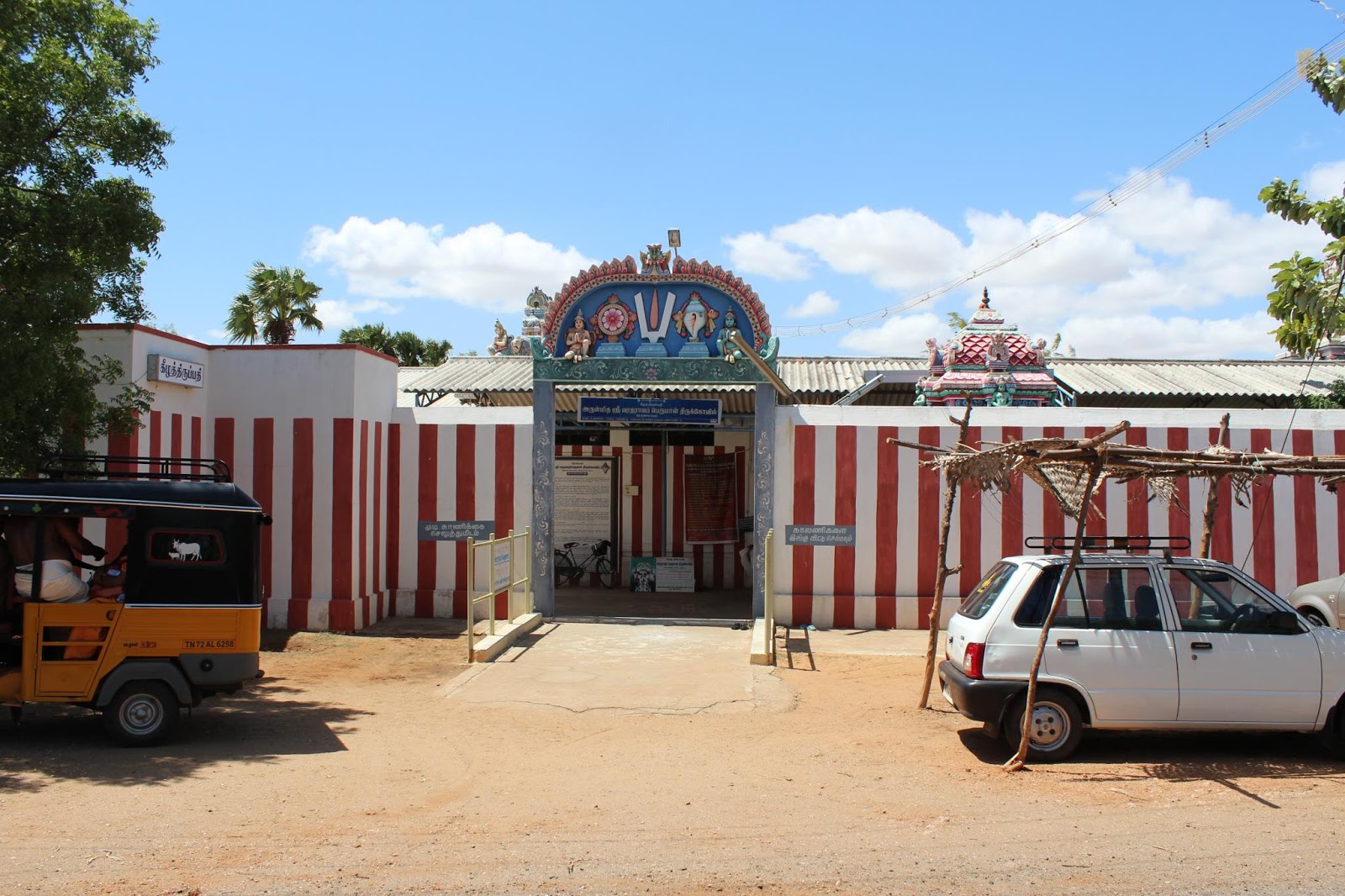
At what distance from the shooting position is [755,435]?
48.5ft

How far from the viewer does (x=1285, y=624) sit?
26.3 ft

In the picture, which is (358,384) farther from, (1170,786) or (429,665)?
(1170,786)

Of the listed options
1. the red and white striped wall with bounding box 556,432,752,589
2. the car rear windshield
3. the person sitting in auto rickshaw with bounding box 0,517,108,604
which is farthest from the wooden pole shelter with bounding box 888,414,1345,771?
the red and white striped wall with bounding box 556,432,752,589

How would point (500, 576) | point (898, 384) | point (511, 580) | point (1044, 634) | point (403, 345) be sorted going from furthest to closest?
point (403, 345) < point (898, 384) < point (511, 580) < point (500, 576) < point (1044, 634)

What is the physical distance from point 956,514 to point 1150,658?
22.9 feet

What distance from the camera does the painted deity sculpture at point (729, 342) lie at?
1458 cm

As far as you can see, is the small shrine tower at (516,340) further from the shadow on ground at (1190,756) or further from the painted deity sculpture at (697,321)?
the shadow on ground at (1190,756)

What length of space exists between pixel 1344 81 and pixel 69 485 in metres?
12.1

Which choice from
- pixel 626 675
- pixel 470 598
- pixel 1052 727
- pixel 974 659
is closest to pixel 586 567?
pixel 470 598

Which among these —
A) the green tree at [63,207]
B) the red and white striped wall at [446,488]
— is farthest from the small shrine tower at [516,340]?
the green tree at [63,207]

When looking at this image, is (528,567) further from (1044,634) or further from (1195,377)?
(1195,377)

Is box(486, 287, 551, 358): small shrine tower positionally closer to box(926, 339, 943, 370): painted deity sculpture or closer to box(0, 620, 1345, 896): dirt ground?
box(926, 339, 943, 370): painted deity sculpture

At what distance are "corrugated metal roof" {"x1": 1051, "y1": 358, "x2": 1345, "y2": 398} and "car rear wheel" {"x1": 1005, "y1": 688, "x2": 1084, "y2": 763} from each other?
515 inches

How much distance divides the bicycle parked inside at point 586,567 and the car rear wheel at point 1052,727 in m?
11.9
